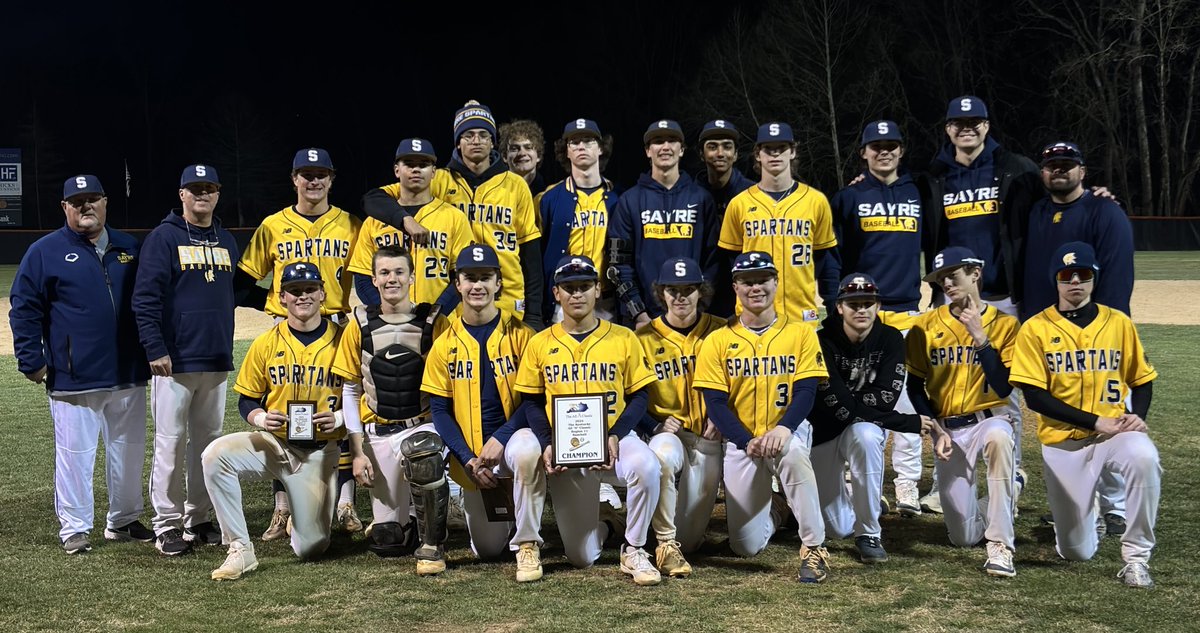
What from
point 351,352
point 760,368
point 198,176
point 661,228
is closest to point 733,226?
point 661,228

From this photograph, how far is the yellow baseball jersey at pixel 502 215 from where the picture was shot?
22.0 feet

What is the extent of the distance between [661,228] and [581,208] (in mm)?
610

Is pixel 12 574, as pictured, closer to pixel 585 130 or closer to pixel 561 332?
pixel 561 332

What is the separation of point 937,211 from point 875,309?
1.25 m

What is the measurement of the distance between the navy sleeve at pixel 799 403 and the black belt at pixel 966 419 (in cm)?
80

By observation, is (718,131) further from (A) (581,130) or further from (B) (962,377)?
(B) (962,377)

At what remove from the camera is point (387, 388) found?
575 centimetres

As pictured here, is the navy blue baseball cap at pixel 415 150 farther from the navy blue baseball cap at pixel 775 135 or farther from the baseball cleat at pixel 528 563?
the baseball cleat at pixel 528 563

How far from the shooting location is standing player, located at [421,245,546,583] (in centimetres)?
544

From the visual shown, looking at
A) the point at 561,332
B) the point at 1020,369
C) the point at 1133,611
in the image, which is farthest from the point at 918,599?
the point at 561,332

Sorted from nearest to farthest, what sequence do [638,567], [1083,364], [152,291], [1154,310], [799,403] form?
[638,567], [1083,364], [799,403], [152,291], [1154,310]

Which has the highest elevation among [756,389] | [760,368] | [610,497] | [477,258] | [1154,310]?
[477,258]

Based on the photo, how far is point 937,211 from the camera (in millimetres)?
6594

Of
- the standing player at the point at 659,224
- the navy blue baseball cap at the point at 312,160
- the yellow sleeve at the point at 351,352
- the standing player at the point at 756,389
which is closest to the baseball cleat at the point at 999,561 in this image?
the standing player at the point at 756,389
